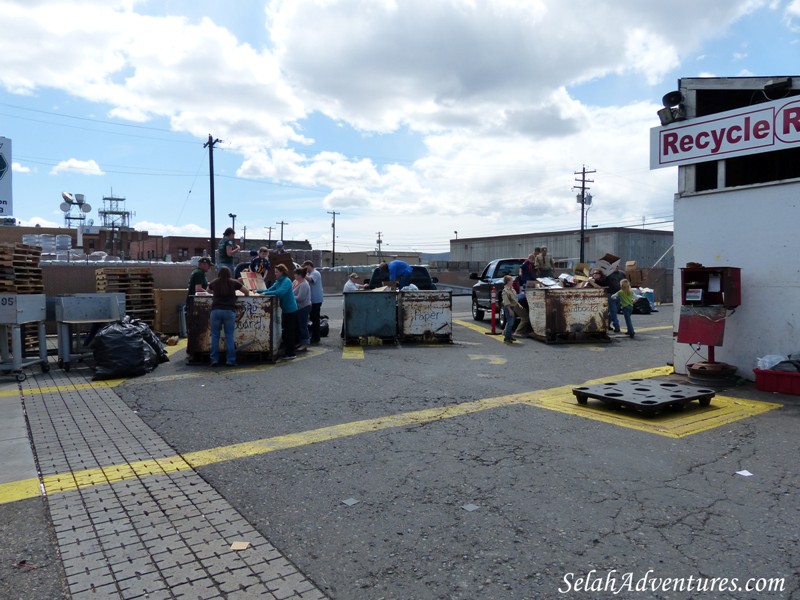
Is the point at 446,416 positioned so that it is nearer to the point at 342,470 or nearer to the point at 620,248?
the point at 342,470

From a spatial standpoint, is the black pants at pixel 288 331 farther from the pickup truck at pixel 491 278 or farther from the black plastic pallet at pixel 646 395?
the pickup truck at pixel 491 278

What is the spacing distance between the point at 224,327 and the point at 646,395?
6.65 meters

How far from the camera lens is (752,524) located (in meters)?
3.69

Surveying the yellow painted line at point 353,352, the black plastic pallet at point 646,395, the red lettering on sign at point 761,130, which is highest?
the red lettering on sign at point 761,130

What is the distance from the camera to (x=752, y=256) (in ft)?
26.9

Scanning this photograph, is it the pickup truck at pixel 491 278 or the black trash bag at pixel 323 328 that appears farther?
the pickup truck at pixel 491 278

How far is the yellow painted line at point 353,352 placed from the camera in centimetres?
1086

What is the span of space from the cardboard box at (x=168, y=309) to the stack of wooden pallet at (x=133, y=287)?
0.17 metres

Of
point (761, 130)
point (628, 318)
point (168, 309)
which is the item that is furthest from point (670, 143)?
point (168, 309)

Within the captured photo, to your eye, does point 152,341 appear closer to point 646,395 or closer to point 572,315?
point 646,395

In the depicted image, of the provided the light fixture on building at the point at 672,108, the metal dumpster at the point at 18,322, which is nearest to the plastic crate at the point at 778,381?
the light fixture on building at the point at 672,108

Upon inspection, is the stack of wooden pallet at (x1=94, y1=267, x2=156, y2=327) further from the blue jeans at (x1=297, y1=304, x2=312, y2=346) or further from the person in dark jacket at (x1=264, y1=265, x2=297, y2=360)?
the person in dark jacket at (x1=264, y1=265, x2=297, y2=360)

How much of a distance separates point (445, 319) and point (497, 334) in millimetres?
2160

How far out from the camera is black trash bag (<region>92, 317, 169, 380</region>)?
8.92 m
